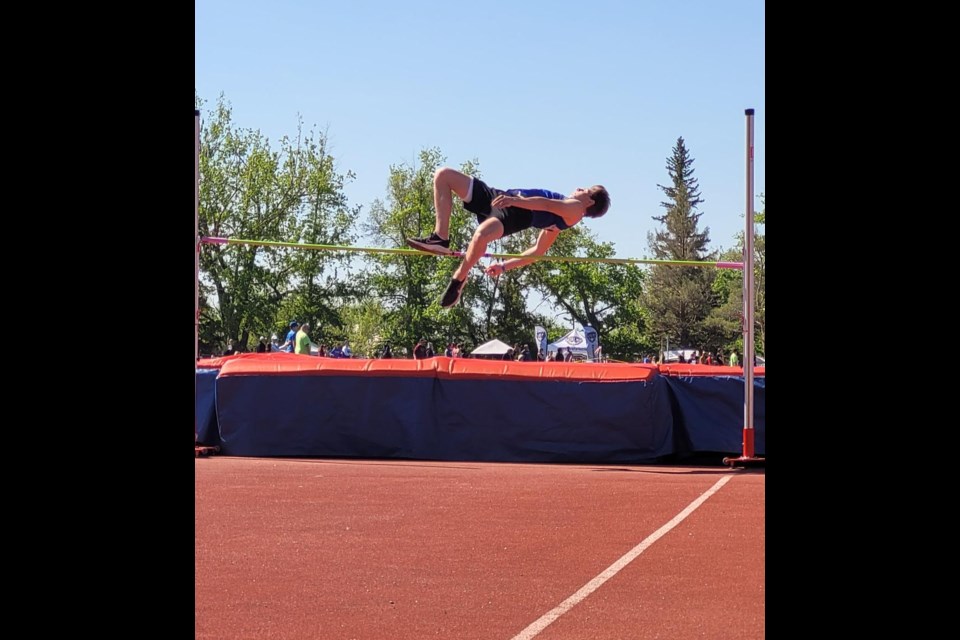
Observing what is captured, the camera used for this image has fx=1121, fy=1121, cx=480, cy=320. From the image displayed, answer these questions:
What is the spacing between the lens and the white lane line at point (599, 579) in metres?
4.75

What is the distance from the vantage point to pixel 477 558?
6637 mm

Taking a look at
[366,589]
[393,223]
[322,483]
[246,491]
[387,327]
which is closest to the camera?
[366,589]

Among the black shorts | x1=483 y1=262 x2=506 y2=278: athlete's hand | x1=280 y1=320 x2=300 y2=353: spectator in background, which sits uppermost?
the black shorts

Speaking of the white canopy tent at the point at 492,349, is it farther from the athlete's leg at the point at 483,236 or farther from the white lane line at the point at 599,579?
the athlete's leg at the point at 483,236

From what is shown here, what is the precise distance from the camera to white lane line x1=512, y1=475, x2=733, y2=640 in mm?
4746

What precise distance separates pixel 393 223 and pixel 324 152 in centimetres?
212

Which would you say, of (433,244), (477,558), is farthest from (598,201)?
(477,558)

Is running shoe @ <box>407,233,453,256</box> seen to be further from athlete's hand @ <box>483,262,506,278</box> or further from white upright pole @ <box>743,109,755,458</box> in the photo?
white upright pole @ <box>743,109,755,458</box>

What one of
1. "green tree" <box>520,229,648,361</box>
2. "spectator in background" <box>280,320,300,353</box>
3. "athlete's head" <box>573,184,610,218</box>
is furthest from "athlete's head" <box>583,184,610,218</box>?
"spectator in background" <box>280,320,300,353</box>

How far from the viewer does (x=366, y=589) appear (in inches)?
221

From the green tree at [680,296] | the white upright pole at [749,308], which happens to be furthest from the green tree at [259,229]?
the green tree at [680,296]
